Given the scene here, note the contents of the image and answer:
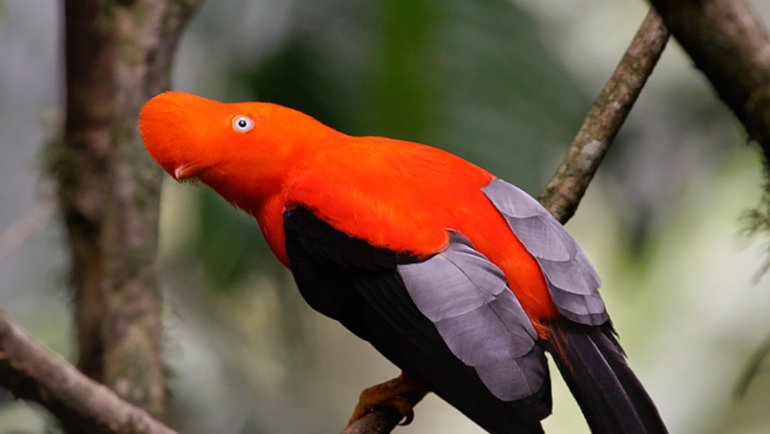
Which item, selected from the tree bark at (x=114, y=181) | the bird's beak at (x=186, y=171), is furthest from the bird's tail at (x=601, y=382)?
the tree bark at (x=114, y=181)

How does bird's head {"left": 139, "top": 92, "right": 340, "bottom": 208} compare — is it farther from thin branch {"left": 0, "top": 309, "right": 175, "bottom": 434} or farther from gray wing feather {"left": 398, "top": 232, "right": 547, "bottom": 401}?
thin branch {"left": 0, "top": 309, "right": 175, "bottom": 434}

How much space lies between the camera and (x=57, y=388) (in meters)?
1.54

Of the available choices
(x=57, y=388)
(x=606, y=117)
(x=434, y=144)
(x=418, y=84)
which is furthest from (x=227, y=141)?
(x=418, y=84)

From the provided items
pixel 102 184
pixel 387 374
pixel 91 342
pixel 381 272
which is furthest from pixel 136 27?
pixel 387 374

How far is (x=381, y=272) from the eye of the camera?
229 centimetres

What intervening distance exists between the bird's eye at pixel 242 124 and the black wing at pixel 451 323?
0.33m

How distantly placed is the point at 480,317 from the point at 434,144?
1832 millimetres

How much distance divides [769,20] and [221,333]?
10.5ft

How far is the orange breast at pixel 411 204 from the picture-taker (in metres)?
2.28

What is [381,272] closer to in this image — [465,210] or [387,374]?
[465,210]

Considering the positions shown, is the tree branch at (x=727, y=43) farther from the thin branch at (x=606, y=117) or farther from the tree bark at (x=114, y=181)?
the tree bark at (x=114, y=181)

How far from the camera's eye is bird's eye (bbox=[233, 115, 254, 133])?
2557mm

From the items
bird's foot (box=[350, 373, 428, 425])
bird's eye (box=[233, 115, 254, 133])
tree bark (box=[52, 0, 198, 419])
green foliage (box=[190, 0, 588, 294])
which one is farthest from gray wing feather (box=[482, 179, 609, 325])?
green foliage (box=[190, 0, 588, 294])

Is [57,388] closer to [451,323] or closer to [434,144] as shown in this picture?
[451,323]
